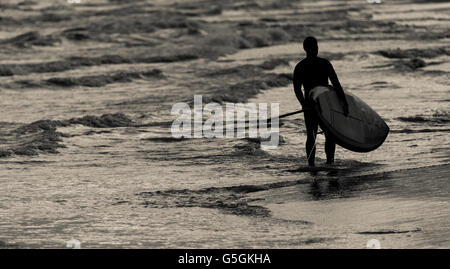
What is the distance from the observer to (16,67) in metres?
25.2

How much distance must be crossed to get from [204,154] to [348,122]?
2.33 metres

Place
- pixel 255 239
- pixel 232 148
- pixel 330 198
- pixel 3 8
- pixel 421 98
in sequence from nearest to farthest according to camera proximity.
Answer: pixel 255 239 → pixel 330 198 → pixel 232 148 → pixel 421 98 → pixel 3 8

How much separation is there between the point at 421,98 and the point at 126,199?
28.2 feet

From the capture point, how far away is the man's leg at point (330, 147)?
38.7ft

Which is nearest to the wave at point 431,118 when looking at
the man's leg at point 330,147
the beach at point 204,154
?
the beach at point 204,154

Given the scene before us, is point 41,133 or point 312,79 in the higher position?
point 312,79

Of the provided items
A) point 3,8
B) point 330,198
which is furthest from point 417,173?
point 3,8

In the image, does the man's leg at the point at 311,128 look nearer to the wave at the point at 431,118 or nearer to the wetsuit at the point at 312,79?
the wetsuit at the point at 312,79

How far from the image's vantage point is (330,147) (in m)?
11.9

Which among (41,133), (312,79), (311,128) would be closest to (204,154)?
(311,128)

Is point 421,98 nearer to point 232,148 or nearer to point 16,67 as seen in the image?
point 232,148

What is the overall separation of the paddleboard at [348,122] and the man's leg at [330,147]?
5.6 inches

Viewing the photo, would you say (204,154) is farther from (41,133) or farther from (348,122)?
(41,133)
